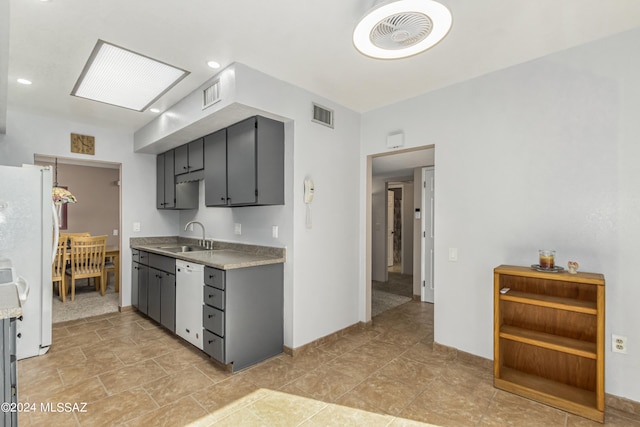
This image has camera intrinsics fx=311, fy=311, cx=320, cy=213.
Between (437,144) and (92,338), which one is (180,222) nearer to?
A: (92,338)

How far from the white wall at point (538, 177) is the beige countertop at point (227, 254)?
5.42 feet

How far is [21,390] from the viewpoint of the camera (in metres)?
2.31

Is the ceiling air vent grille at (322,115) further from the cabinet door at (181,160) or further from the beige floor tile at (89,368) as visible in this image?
the beige floor tile at (89,368)

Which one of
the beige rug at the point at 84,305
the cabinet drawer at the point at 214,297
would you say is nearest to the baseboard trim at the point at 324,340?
the cabinet drawer at the point at 214,297

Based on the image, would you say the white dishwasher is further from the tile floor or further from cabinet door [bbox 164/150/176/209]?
cabinet door [bbox 164/150/176/209]

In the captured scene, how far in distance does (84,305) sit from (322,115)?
176 inches

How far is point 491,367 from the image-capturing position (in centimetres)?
265

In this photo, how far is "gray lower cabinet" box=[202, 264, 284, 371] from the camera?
8.48ft

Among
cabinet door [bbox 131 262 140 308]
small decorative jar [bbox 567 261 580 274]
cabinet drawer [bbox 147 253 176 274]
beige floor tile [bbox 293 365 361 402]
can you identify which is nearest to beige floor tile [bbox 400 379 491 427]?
beige floor tile [bbox 293 365 361 402]

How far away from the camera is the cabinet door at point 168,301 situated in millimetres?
3281

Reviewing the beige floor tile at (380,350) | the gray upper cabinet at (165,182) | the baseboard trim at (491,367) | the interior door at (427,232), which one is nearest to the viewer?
the baseboard trim at (491,367)

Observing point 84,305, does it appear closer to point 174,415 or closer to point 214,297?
point 214,297

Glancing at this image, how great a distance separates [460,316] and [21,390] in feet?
11.8

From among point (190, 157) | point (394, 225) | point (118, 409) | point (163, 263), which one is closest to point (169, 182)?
point (190, 157)
